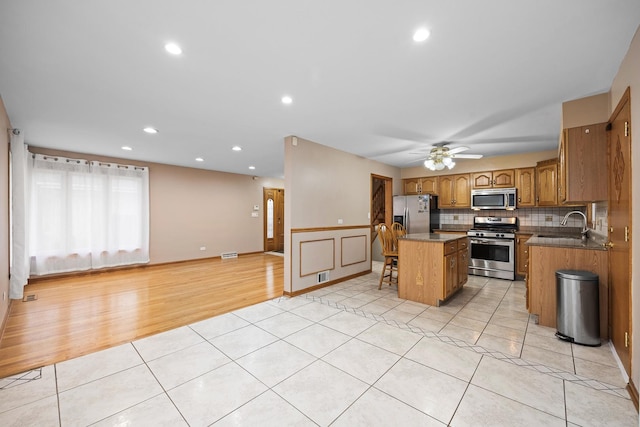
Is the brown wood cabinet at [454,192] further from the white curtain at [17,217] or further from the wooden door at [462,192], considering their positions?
the white curtain at [17,217]

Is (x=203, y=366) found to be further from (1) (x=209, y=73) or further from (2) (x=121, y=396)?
(1) (x=209, y=73)

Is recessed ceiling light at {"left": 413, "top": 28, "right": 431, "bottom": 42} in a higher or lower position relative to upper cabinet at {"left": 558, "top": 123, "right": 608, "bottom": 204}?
higher

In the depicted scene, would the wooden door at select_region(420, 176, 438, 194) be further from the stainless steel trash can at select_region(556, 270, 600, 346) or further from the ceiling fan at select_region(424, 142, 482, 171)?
the stainless steel trash can at select_region(556, 270, 600, 346)

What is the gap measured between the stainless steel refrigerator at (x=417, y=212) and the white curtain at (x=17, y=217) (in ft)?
22.1

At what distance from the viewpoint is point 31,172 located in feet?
15.2

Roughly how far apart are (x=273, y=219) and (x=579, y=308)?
25.1 feet

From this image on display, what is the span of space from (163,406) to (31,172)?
5509 mm

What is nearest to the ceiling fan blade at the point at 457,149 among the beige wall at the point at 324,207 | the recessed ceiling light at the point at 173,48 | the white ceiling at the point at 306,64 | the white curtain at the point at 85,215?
the white ceiling at the point at 306,64

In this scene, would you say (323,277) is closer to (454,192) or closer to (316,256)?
(316,256)

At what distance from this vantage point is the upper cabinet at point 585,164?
Result: 97.4 inches

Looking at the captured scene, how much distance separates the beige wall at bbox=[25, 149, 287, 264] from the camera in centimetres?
623

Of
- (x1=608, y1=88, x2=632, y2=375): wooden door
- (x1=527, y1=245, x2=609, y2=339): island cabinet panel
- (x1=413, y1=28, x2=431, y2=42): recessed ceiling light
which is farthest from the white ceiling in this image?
(x1=527, y1=245, x2=609, y2=339): island cabinet panel

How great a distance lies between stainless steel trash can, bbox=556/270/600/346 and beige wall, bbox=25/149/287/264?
7.18 metres

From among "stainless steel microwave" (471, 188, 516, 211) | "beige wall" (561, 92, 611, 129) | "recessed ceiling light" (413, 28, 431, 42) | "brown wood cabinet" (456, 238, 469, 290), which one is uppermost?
"recessed ceiling light" (413, 28, 431, 42)
